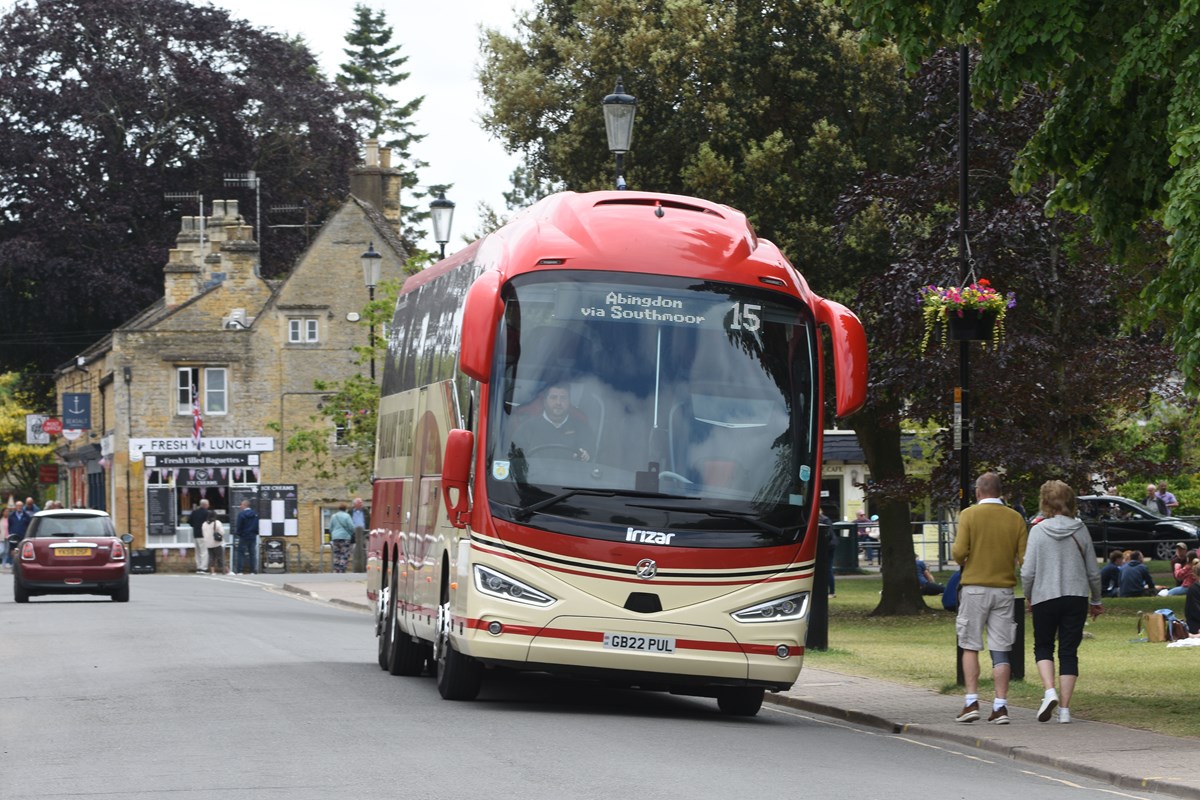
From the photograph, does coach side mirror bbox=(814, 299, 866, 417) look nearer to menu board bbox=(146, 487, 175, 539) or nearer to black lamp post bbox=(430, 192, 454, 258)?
black lamp post bbox=(430, 192, 454, 258)

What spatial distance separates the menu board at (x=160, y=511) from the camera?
66.0 m

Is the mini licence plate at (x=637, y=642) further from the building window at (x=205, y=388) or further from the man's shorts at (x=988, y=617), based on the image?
the building window at (x=205, y=388)

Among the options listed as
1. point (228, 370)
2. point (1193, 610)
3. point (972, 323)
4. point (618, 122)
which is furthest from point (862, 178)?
point (228, 370)

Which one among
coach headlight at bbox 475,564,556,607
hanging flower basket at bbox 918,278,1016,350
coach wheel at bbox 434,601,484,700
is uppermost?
hanging flower basket at bbox 918,278,1016,350

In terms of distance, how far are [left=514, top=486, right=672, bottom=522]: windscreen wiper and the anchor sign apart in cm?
5913

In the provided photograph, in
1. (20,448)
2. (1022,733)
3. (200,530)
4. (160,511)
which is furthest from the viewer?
(20,448)

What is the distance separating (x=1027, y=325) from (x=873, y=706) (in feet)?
40.3

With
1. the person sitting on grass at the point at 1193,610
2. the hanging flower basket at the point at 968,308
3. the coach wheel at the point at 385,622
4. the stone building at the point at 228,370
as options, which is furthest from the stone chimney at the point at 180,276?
the hanging flower basket at the point at 968,308

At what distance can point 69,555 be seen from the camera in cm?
3512

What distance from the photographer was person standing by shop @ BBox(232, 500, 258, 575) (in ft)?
A: 190

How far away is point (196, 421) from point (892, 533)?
38.1 m

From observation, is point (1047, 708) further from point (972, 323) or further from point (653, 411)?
point (972, 323)

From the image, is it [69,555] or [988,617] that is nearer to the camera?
[988,617]

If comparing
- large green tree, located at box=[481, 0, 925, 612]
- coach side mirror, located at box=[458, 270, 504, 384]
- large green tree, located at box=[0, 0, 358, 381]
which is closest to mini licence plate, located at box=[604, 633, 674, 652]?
coach side mirror, located at box=[458, 270, 504, 384]
